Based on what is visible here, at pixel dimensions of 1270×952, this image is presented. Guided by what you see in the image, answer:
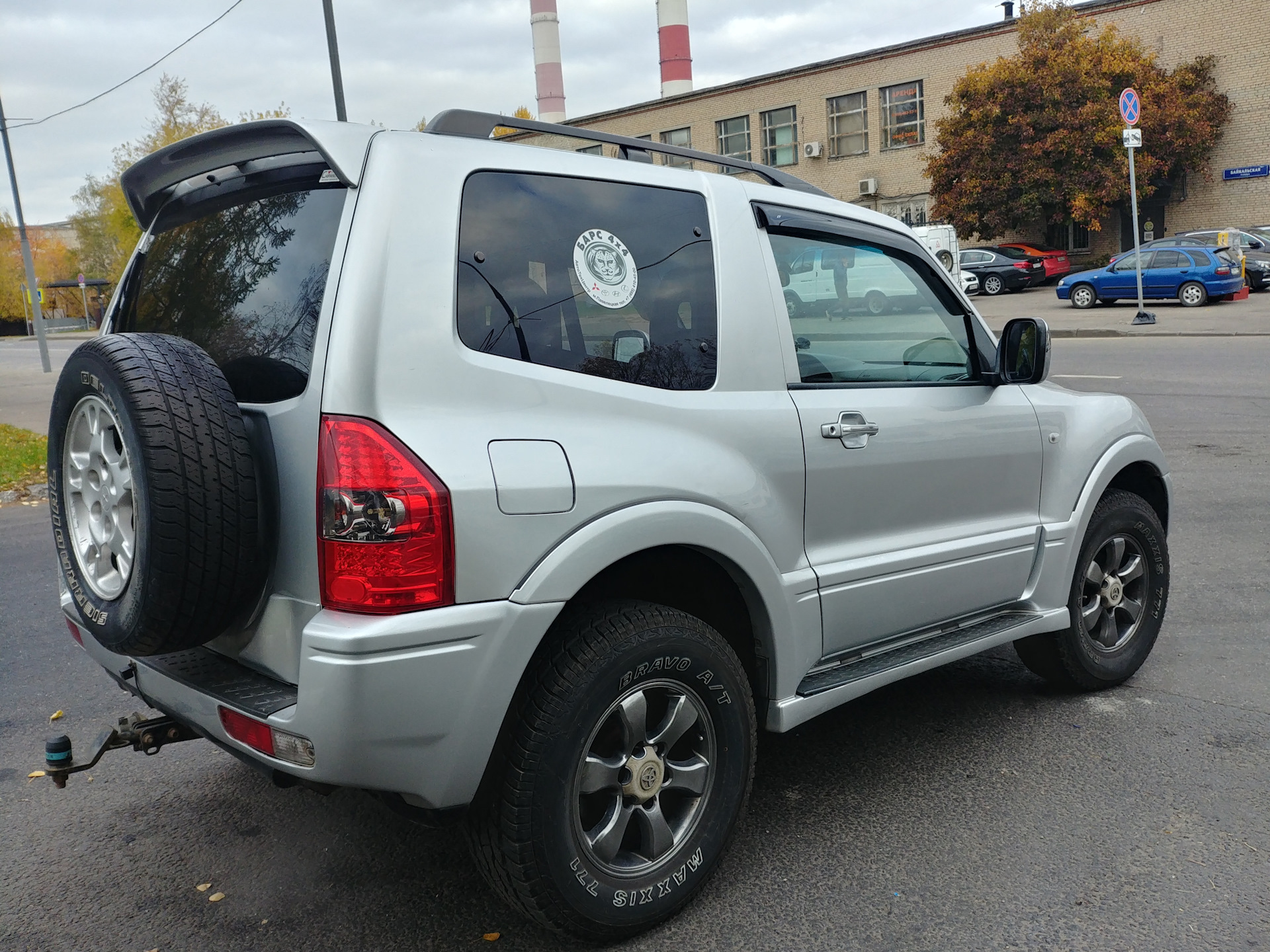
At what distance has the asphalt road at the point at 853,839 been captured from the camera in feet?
8.86

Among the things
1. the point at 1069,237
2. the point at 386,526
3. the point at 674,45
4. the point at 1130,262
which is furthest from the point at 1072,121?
the point at 386,526

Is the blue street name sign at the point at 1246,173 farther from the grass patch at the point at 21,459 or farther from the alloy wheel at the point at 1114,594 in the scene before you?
the alloy wheel at the point at 1114,594

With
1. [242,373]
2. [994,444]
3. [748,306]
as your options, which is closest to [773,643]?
[748,306]

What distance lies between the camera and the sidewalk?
1958 centimetres

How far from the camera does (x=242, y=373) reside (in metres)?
2.58

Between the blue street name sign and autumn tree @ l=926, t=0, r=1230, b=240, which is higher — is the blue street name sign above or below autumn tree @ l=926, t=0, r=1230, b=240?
below

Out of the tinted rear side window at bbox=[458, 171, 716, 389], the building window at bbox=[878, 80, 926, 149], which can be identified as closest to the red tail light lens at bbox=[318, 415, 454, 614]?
the tinted rear side window at bbox=[458, 171, 716, 389]

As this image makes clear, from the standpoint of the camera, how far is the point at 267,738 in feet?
7.68

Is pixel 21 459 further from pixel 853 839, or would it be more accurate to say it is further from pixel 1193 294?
pixel 1193 294

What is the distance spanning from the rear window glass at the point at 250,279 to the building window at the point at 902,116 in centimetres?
4272

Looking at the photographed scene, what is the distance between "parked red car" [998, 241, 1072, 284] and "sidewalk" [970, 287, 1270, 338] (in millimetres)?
4731

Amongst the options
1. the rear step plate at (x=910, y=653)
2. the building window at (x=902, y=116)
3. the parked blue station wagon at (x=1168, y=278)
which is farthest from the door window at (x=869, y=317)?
the building window at (x=902, y=116)

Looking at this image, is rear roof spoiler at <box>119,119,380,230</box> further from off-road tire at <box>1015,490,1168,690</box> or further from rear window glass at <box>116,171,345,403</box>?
off-road tire at <box>1015,490,1168,690</box>

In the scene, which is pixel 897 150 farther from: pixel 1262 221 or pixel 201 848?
pixel 201 848
